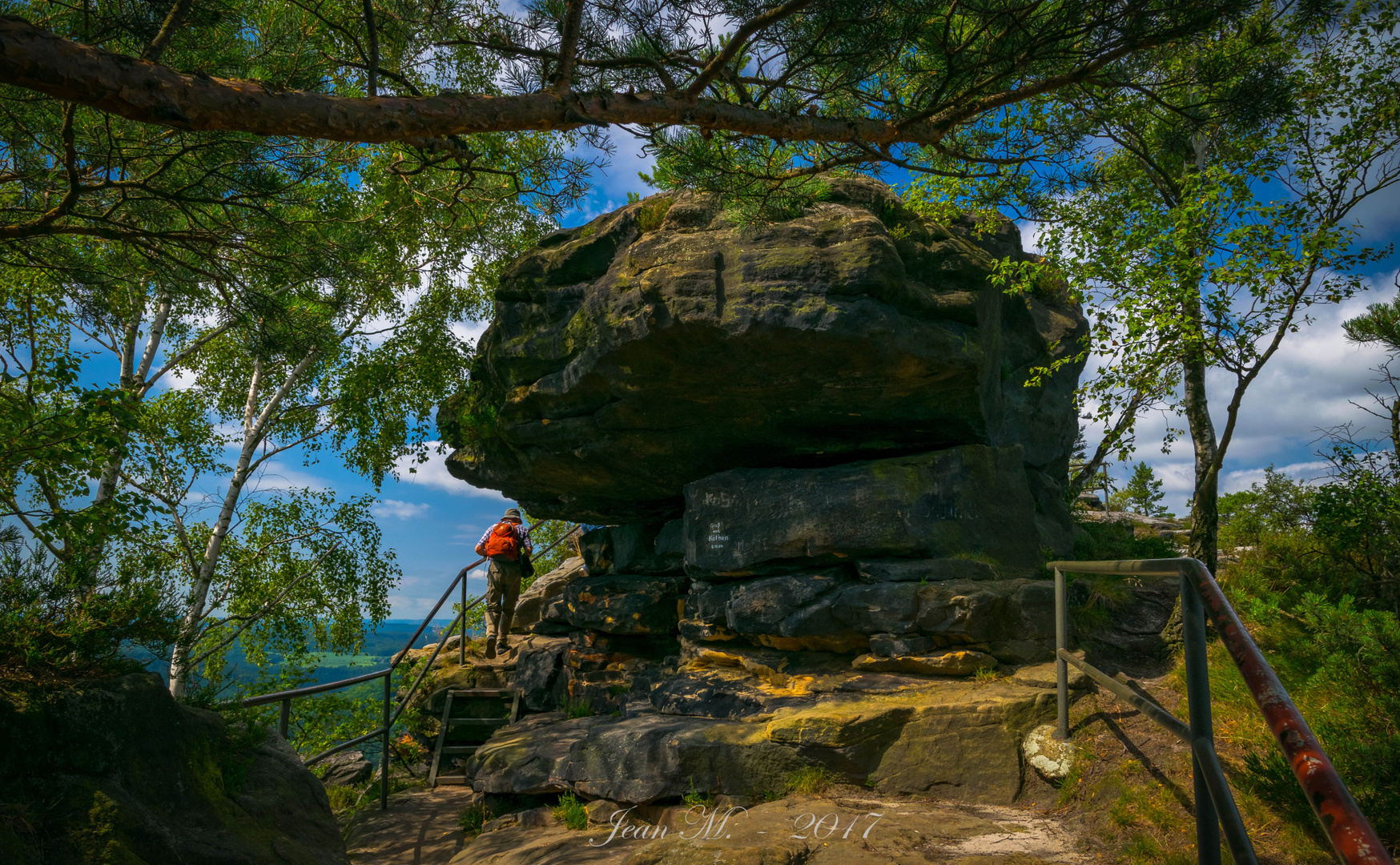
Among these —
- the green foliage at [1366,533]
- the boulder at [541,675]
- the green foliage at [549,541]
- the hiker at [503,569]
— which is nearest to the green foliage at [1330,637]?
the green foliage at [1366,533]

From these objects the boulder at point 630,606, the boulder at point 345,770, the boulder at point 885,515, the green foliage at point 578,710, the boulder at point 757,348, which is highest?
the boulder at point 757,348

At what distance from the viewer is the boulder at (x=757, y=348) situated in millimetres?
7809

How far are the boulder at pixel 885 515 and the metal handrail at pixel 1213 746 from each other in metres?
5.06

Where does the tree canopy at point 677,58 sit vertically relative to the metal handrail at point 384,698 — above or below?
above

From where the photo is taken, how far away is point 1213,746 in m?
2.25

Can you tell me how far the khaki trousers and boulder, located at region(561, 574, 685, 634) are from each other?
163 cm

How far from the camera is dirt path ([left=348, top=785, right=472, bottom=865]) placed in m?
6.78

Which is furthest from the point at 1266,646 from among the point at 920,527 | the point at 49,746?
the point at 49,746

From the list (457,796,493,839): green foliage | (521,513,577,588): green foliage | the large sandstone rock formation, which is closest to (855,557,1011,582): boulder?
the large sandstone rock formation

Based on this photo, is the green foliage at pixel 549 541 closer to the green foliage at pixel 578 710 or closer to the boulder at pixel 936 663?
the green foliage at pixel 578 710

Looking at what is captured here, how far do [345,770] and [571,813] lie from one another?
19.9 ft

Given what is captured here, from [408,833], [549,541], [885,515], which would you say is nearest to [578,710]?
[408,833]

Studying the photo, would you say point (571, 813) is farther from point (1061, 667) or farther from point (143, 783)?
A: point (1061, 667)

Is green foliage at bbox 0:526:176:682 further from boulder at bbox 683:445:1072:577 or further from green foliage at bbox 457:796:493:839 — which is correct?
boulder at bbox 683:445:1072:577
